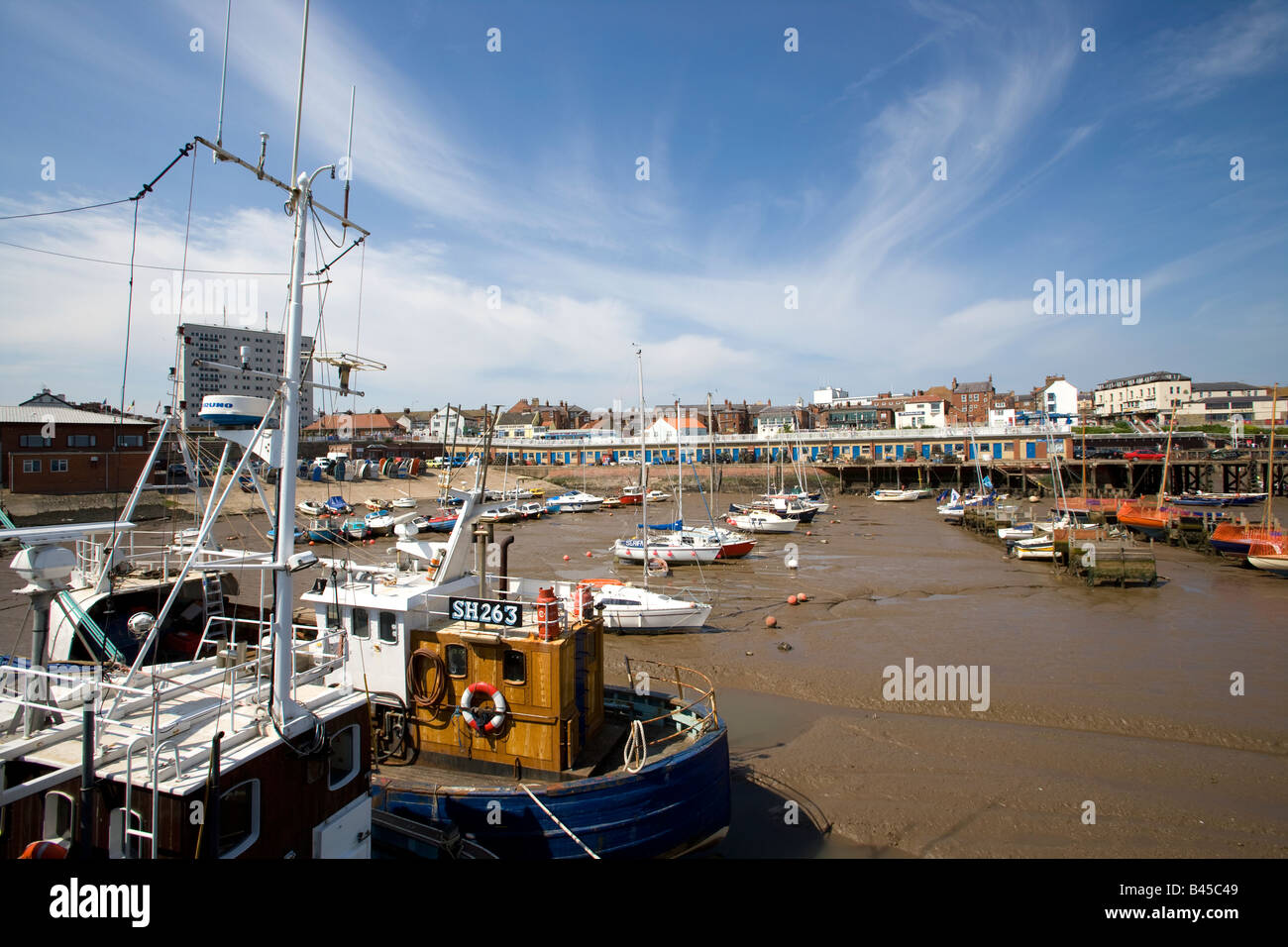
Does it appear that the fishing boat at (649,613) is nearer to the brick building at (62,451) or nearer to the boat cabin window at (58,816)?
the boat cabin window at (58,816)

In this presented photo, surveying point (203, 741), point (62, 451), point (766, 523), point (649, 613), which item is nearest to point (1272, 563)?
point (766, 523)

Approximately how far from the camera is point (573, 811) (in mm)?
9633

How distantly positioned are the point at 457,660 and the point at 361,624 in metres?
2.13

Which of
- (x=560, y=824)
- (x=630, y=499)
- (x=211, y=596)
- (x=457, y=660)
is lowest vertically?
(x=560, y=824)

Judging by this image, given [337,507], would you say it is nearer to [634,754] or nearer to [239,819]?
[634,754]

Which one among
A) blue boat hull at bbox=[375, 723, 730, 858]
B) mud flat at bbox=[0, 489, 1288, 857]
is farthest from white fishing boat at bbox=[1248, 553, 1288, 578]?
blue boat hull at bbox=[375, 723, 730, 858]

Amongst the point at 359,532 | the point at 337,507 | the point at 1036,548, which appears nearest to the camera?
the point at 1036,548

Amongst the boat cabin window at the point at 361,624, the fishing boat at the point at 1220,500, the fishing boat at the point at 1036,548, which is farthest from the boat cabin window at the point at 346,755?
the fishing boat at the point at 1220,500

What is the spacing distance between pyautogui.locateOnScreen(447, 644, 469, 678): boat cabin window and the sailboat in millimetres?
2162

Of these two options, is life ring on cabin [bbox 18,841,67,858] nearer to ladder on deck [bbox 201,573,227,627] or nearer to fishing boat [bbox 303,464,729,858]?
fishing boat [bbox 303,464,729,858]

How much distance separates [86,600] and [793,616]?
22861 mm

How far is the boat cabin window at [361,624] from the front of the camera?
11.7m

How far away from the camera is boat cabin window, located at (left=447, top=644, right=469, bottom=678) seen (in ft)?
36.3
